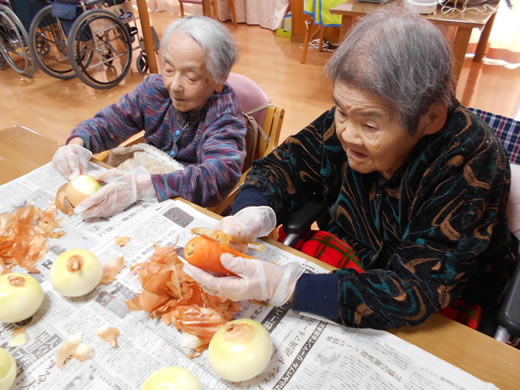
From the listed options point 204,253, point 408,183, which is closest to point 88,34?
point 204,253

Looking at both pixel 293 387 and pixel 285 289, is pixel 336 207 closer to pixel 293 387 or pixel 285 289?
pixel 285 289

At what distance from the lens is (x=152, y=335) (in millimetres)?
715

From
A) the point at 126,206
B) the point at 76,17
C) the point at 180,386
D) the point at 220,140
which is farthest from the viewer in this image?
the point at 76,17

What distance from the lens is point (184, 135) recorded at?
136 cm

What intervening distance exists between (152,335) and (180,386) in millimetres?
152

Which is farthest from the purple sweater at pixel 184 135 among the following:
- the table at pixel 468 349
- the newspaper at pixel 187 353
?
the table at pixel 468 349

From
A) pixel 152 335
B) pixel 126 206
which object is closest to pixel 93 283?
pixel 152 335

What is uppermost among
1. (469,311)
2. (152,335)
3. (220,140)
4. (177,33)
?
(177,33)

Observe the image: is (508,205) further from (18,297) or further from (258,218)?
(18,297)

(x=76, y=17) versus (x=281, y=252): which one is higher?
(x=76, y=17)

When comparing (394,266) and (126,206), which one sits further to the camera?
(126,206)

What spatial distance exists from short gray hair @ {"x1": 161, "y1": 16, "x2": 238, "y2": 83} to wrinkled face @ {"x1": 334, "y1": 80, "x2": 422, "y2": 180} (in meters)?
0.58

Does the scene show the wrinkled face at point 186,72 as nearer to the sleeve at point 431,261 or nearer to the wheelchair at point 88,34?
the sleeve at point 431,261

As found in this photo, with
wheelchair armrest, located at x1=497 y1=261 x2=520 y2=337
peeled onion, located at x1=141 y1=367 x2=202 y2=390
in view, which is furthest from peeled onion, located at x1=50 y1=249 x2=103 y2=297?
wheelchair armrest, located at x1=497 y1=261 x2=520 y2=337
